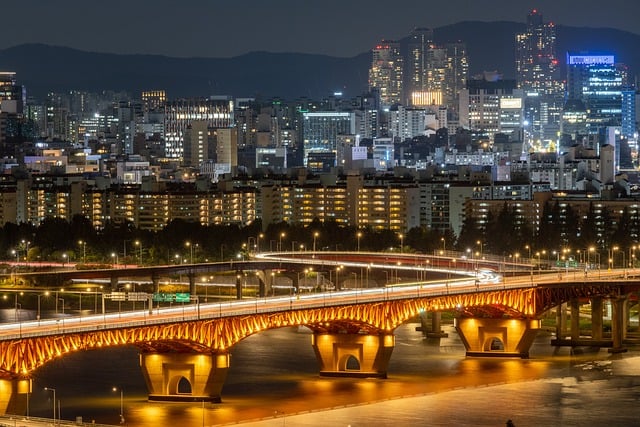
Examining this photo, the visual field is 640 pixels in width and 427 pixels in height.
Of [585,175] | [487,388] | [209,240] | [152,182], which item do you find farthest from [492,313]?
[585,175]

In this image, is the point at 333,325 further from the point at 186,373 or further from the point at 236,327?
the point at 186,373

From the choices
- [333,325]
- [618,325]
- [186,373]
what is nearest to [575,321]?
[618,325]

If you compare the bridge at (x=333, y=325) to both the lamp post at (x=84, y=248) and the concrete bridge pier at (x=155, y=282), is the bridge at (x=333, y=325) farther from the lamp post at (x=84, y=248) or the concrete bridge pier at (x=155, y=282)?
the lamp post at (x=84, y=248)

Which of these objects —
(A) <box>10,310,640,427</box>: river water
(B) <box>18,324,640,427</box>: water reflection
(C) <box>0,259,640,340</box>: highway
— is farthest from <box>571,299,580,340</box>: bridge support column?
(A) <box>10,310,640,427</box>: river water

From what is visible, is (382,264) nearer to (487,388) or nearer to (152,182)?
(487,388)

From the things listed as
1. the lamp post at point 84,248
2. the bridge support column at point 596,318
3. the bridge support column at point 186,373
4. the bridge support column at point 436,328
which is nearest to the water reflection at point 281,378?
the bridge support column at point 186,373
